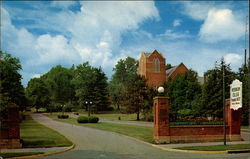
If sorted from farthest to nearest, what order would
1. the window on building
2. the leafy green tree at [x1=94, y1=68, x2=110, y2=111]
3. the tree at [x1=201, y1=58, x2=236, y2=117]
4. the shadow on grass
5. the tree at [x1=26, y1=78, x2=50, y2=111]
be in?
the tree at [x1=26, y1=78, x2=50, y2=111] → the leafy green tree at [x1=94, y1=68, x2=110, y2=111] → the window on building → the tree at [x1=201, y1=58, x2=236, y2=117] → the shadow on grass

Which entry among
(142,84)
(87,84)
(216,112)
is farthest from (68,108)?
(216,112)

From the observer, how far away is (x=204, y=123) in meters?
20.0

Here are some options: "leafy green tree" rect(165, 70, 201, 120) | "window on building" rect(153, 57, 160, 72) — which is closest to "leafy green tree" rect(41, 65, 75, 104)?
"window on building" rect(153, 57, 160, 72)

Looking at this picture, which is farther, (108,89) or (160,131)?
(108,89)

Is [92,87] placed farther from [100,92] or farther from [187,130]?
[187,130]

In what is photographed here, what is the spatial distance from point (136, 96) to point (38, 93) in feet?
135

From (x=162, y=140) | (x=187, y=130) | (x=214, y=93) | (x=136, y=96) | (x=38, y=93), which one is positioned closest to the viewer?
(x=162, y=140)

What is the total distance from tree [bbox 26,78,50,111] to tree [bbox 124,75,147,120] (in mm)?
37621

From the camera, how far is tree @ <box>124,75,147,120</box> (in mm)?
47469

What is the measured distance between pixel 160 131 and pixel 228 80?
24657mm

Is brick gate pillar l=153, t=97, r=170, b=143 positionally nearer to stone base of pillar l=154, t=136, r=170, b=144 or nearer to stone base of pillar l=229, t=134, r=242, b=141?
stone base of pillar l=154, t=136, r=170, b=144

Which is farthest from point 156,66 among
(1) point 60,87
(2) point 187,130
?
(2) point 187,130

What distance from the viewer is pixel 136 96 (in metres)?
47.7

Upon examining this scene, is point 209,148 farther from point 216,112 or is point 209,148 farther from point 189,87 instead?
point 189,87
